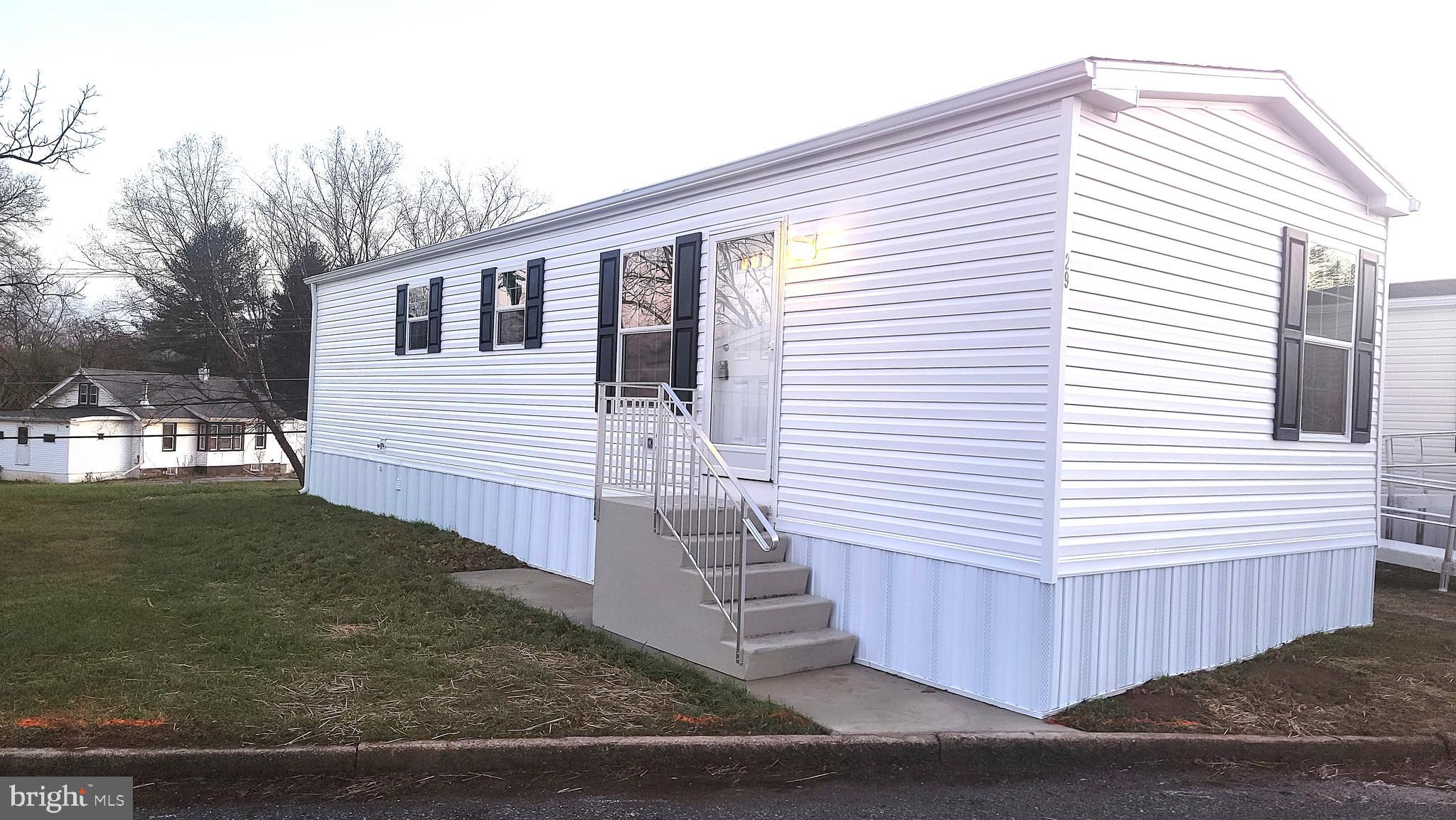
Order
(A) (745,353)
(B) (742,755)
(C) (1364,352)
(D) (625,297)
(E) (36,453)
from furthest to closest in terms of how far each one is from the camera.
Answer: (E) (36,453)
(D) (625,297)
(C) (1364,352)
(A) (745,353)
(B) (742,755)

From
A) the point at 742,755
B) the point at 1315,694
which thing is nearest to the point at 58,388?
the point at 742,755

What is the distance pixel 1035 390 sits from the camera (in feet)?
16.3

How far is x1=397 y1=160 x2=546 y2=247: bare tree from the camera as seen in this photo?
1400 inches

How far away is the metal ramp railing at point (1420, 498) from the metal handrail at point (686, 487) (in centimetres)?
568

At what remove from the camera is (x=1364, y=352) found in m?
7.21

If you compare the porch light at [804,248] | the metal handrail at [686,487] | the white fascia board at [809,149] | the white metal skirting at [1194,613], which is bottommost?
the white metal skirting at [1194,613]

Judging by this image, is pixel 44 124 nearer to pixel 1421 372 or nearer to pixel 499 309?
pixel 499 309

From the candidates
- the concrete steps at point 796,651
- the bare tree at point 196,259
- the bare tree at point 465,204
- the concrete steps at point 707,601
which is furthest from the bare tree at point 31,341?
the concrete steps at point 796,651

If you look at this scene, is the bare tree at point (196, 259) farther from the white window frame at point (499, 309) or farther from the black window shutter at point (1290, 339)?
the black window shutter at point (1290, 339)

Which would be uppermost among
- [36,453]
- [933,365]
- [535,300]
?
[535,300]

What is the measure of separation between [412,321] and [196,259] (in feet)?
78.8

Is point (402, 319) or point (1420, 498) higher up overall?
point (402, 319)

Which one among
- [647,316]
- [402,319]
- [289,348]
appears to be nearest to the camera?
[647,316]

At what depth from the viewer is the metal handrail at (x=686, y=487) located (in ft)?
18.4
